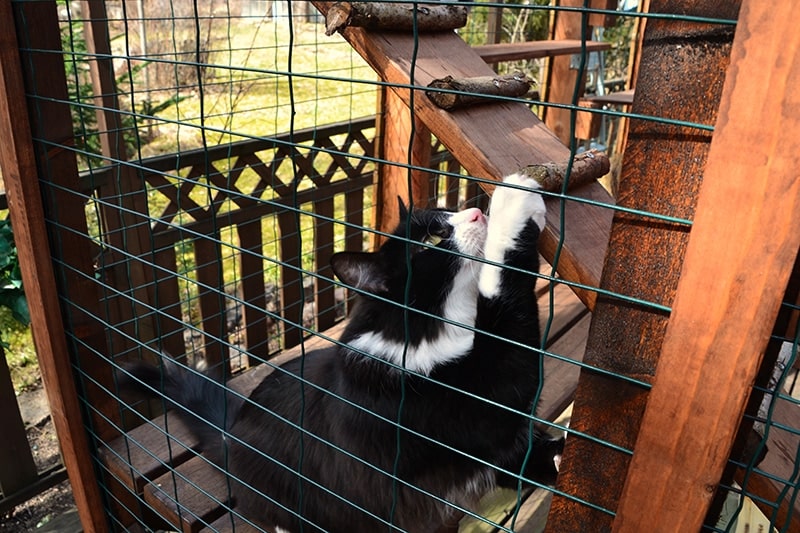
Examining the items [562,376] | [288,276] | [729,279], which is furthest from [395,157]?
[729,279]

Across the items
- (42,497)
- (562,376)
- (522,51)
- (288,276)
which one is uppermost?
(522,51)

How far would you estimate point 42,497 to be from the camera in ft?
8.88

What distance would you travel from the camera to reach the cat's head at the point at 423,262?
1.46 m

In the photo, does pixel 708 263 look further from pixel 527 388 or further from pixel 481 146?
pixel 527 388

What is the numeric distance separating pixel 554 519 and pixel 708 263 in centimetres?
53

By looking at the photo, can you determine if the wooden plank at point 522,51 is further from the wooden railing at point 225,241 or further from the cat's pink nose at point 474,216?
the cat's pink nose at point 474,216

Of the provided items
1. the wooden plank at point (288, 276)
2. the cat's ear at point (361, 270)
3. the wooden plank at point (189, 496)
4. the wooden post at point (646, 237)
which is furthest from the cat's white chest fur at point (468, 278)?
the wooden plank at point (288, 276)

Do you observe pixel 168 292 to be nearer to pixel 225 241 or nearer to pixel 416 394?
pixel 225 241

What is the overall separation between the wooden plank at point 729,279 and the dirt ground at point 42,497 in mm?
2632

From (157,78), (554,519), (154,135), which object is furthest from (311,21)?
(554,519)

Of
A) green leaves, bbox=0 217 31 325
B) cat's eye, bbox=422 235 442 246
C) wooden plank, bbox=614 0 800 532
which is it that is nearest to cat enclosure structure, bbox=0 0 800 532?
wooden plank, bbox=614 0 800 532

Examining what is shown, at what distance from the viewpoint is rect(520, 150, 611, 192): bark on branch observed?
1104mm

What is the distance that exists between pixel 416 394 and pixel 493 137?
0.64 m

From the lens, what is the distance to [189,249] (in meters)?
4.22
